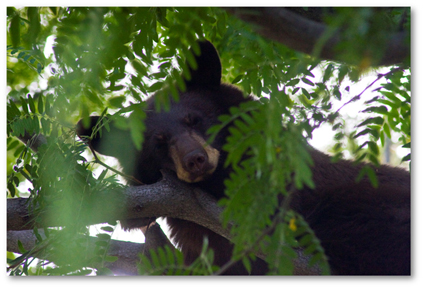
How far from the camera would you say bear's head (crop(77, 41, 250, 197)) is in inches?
124

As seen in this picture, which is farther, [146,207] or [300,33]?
[146,207]

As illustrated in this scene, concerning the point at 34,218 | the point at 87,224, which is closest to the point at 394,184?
the point at 87,224

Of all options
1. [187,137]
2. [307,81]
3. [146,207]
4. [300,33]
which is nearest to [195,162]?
[187,137]

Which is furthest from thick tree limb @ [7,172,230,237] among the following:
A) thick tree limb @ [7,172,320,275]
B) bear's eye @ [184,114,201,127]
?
bear's eye @ [184,114,201,127]

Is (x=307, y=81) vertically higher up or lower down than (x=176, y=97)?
higher up

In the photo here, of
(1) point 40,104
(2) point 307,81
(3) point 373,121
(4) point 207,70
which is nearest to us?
(3) point 373,121

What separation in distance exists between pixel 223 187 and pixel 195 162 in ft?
1.17

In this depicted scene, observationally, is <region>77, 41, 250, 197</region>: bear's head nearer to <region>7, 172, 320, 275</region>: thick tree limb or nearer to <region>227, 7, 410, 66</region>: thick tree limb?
<region>7, 172, 320, 275</region>: thick tree limb

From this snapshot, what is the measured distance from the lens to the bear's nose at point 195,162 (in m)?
3.02

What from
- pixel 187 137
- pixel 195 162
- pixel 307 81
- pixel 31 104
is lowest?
pixel 195 162

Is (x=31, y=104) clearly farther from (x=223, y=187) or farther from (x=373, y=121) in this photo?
(x=373, y=121)

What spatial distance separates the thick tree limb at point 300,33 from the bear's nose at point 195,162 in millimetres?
1423

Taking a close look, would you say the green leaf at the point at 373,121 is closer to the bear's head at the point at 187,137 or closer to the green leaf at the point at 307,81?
the green leaf at the point at 307,81

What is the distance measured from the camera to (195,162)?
302 centimetres
